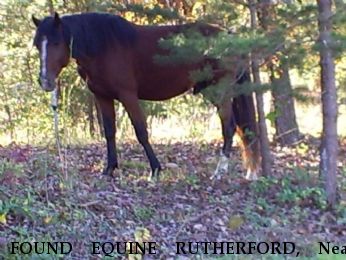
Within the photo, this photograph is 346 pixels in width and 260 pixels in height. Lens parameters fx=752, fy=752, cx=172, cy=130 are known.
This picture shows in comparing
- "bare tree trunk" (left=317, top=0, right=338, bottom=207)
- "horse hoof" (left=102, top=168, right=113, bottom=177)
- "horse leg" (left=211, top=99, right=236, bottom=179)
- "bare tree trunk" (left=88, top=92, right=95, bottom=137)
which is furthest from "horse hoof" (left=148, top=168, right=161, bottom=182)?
"bare tree trunk" (left=88, top=92, right=95, bottom=137)

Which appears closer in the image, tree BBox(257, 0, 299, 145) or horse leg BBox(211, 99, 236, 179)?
tree BBox(257, 0, 299, 145)

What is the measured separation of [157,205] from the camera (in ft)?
24.8

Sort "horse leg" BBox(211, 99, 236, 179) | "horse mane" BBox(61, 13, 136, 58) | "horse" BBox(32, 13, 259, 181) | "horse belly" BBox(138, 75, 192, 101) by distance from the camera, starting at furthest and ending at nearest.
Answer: "horse belly" BBox(138, 75, 192, 101) < "horse leg" BBox(211, 99, 236, 179) < "horse mane" BBox(61, 13, 136, 58) < "horse" BBox(32, 13, 259, 181)

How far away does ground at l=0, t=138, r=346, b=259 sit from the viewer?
21.1ft

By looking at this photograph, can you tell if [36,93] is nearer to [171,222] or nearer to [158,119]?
[158,119]

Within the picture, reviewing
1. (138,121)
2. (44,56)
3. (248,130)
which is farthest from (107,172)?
(248,130)

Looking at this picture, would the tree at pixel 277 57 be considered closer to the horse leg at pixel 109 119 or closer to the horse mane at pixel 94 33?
the horse mane at pixel 94 33

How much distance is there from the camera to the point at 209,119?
13.4 m

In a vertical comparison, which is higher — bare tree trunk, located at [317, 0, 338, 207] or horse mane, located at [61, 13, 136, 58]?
horse mane, located at [61, 13, 136, 58]

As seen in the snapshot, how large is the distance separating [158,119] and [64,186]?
23.0 feet

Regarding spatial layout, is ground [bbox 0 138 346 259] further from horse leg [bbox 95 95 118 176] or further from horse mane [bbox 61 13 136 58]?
horse mane [bbox 61 13 136 58]

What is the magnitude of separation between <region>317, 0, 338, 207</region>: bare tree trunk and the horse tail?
1.27 meters

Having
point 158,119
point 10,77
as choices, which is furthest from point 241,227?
point 10,77

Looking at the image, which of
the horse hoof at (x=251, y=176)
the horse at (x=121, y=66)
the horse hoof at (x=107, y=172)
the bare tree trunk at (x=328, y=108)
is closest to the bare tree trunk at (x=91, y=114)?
the horse at (x=121, y=66)
